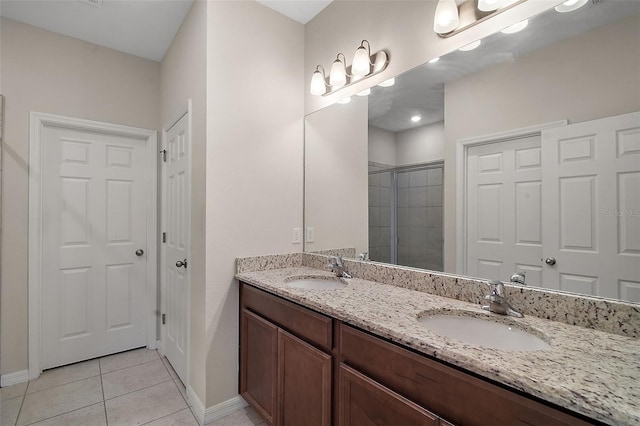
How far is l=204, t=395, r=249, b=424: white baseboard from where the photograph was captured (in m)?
1.79

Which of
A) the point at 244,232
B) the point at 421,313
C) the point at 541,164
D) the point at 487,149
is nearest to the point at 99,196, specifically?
the point at 244,232

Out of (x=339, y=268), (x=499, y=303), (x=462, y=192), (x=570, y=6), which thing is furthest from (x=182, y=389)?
(x=570, y=6)

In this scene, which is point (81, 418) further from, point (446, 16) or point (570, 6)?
point (570, 6)

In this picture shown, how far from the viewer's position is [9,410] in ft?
6.17

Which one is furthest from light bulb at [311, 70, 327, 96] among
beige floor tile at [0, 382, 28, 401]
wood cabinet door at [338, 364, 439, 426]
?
beige floor tile at [0, 382, 28, 401]

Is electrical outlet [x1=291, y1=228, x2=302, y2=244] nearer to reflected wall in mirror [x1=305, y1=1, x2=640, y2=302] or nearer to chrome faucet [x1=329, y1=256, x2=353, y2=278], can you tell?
chrome faucet [x1=329, y1=256, x2=353, y2=278]

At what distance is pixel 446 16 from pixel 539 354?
139 cm

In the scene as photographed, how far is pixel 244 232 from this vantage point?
1.96 meters

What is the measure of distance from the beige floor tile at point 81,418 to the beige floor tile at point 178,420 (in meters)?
0.32

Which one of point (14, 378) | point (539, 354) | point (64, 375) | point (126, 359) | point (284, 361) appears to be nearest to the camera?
point (539, 354)

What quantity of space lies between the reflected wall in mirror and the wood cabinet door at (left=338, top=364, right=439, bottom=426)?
0.67m

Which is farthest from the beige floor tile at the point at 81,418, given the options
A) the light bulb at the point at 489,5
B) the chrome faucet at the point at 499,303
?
the light bulb at the point at 489,5

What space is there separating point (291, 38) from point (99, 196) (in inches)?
83.4

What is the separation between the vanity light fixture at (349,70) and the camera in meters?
1.75
